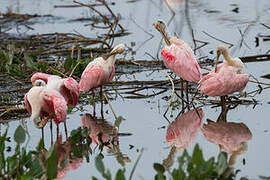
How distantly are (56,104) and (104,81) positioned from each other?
123 centimetres

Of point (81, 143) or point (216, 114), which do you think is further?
point (216, 114)

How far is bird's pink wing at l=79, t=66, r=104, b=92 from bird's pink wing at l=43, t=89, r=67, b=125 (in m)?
0.89

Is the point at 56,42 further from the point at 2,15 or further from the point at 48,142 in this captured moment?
the point at 48,142

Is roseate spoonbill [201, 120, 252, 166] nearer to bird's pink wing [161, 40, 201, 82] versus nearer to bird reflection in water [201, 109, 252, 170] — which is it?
bird reflection in water [201, 109, 252, 170]

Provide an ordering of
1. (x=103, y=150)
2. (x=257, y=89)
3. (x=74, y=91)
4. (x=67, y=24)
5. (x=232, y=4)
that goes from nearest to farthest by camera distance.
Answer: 1. (x=103, y=150)
2. (x=74, y=91)
3. (x=257, y=89)
4. (x=67, y=24)
5. (x=232, y=4)

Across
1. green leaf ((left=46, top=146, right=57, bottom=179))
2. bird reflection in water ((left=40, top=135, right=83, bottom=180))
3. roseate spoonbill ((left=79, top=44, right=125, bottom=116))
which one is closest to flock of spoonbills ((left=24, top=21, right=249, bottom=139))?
roseate spoonbill ((left=79, top=44, right=125, bottom=116))

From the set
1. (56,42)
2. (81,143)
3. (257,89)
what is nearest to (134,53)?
(56,42)

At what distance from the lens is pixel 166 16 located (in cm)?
1235

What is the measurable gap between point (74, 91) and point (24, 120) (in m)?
0.80

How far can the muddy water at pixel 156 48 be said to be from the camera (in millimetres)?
5667

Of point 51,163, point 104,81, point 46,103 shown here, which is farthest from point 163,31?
point 51,163

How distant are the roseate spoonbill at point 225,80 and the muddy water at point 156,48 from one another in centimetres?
26

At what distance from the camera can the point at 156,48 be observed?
10.1m

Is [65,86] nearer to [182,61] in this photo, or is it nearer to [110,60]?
[110,60]
